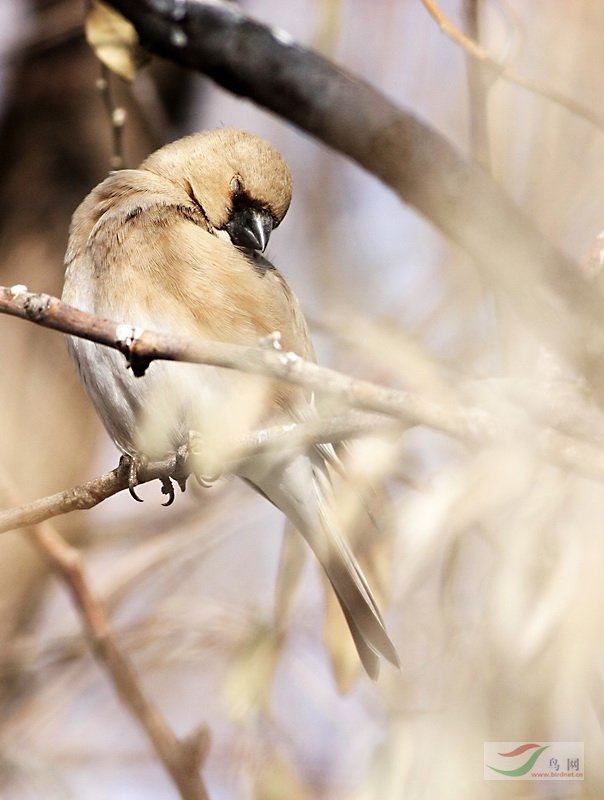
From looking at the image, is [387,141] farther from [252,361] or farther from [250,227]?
[252,361]

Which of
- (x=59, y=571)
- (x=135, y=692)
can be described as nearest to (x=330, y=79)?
(x=59, y=571)

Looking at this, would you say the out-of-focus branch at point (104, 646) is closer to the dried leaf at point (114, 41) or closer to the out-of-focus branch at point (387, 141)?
the out-of-focus branch at point (387, 141)

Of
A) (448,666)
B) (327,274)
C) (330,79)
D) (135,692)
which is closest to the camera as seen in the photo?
(448,666)

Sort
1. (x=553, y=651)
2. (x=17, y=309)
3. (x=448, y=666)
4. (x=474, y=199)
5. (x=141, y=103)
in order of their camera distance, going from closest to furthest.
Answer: (x=17, y=309), (x=553, y=651), (x=448, y=666), (x=474, y=199), (x=141, y=103)

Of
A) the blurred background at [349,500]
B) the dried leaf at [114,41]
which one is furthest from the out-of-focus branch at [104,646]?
the dried leaf at [114,41]

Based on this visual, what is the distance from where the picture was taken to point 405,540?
2324 millimetres

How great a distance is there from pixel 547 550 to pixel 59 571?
134 cm

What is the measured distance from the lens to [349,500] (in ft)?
8.35

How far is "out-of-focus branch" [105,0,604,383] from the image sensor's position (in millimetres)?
2691

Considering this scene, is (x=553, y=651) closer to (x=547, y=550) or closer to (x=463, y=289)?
(x=547, y=550)

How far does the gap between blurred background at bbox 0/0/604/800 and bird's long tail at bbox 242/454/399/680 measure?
6 centimetres

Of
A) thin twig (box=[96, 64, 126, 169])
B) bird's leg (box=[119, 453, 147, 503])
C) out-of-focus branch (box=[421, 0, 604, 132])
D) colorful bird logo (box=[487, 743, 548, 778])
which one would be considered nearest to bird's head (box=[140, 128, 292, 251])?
thin twig (box=[96, 64, 126, 169])

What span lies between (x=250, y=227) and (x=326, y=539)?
36.5 inches

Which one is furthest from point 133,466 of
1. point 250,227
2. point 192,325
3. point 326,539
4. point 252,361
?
point 252,361
